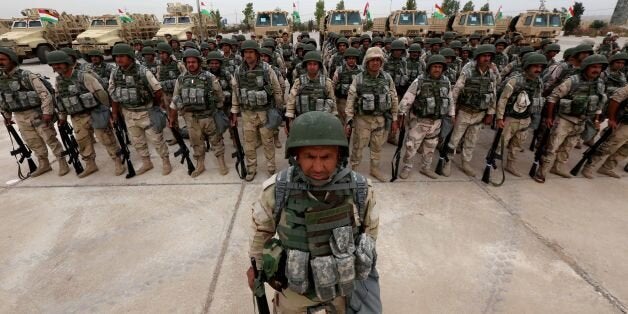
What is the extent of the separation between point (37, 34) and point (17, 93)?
53.0 ft

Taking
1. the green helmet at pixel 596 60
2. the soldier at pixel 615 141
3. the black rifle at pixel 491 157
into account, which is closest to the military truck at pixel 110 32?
the black rifle at pixel 491 157

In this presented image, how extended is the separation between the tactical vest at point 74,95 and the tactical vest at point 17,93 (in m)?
0.35

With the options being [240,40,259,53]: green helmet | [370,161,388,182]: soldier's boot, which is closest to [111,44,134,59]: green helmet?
[240,40,259,53]: green helmet

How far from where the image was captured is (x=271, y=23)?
14.1 meters

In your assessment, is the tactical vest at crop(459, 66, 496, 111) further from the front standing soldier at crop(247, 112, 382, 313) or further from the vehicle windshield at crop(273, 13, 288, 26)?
the vehicle windshield at crop(273, 13, 288, 26)

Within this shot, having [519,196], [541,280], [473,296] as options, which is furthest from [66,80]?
[519,196]

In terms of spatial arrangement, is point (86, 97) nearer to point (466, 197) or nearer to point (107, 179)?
point (107, 179)

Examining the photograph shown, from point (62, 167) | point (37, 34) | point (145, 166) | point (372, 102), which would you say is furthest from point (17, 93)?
point (37, 34)

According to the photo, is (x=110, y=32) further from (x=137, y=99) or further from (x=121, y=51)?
(x=137, y=99)

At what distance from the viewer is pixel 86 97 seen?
4.10m

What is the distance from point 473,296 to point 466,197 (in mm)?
1730

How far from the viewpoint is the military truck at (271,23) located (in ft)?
45.8

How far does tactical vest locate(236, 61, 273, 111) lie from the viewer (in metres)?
3.99

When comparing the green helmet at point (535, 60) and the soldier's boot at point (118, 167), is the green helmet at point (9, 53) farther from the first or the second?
the green helmet at point (535, 60)
